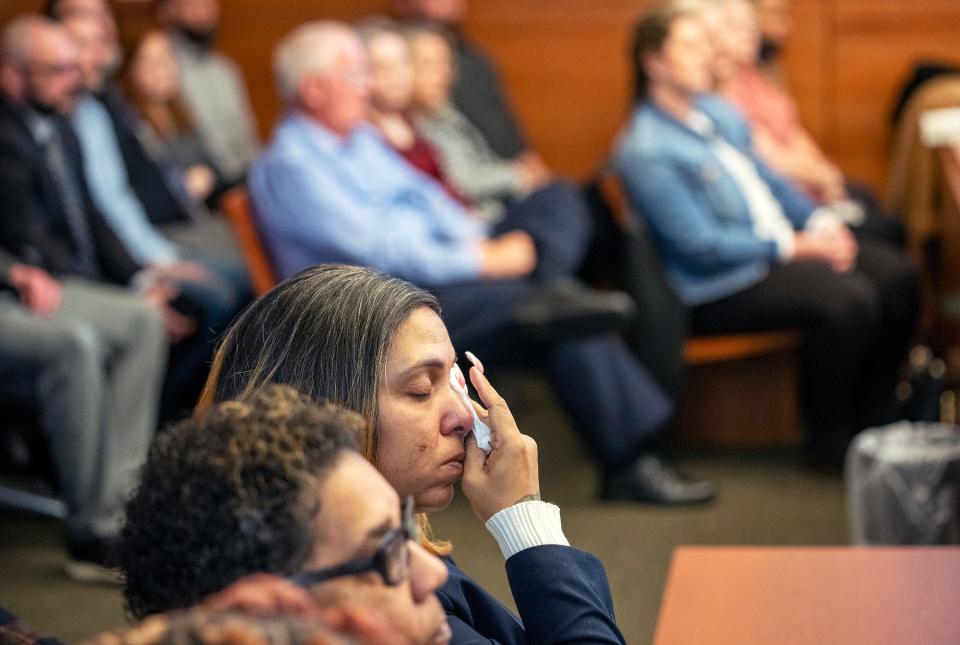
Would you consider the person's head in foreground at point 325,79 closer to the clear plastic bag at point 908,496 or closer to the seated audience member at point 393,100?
the seated audience member at point 393,100

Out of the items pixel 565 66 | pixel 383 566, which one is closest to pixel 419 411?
pixel 383 566

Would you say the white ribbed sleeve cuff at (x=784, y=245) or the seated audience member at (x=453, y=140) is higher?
the seated audience member at (x=453, y=140)

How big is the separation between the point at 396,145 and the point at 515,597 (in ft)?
9.99

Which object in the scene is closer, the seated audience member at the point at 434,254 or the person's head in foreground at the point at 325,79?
the seated audience member at the point at 434,254

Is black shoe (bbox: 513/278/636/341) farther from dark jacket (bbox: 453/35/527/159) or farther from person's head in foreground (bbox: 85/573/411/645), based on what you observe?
person's head in foreground (bbox: 85/573/411/645)

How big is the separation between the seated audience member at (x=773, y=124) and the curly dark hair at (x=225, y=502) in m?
3.59

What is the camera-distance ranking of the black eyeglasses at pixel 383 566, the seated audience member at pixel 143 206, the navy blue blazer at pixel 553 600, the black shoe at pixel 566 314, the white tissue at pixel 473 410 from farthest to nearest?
the seated audience member at pixel 143 206
the black shoe at pixel 566 314
the white tissue at pixel 473 410
the navy blue blazer at pixel 553 600
the black eyeglasses at pixel 383 566

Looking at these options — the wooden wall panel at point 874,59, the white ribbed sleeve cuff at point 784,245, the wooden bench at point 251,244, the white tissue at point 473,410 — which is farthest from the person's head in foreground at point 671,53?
the white tissue at point 473,410

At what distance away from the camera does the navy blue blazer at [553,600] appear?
1.20 meters

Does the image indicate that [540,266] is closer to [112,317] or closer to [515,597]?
[112,317]

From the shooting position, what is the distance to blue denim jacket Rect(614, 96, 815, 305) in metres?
3.83

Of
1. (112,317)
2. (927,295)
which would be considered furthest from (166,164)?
(927,295)

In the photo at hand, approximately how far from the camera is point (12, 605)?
3.04 m

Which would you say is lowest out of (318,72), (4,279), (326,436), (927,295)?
(927,295)
